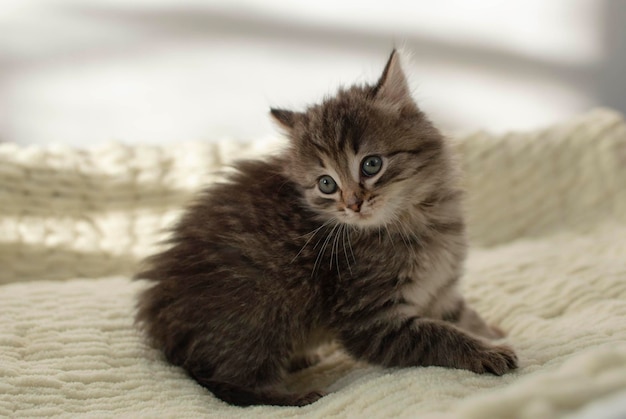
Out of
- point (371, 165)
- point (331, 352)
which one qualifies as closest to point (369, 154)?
point (371, 165)

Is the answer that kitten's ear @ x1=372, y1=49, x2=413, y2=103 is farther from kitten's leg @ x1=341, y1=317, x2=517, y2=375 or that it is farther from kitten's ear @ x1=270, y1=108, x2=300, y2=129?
kitten's leg @ x1=341, y1=317, x2=517, y2=375

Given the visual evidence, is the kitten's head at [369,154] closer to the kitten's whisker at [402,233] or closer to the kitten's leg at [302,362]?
A: the kitten's whisker at [402,233]

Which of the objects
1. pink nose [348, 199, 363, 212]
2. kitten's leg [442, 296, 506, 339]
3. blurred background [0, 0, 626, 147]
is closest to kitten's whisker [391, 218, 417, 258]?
pink nose [348, 199, 363, 212]

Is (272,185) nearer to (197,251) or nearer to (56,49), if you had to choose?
(197,251)

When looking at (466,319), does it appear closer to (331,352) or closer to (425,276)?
(425,276)

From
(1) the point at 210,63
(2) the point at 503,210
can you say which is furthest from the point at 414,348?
(1) the point at 210,63

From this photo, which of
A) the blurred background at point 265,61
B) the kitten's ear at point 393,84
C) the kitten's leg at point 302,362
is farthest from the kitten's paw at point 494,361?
the blurred background at point 265,61
